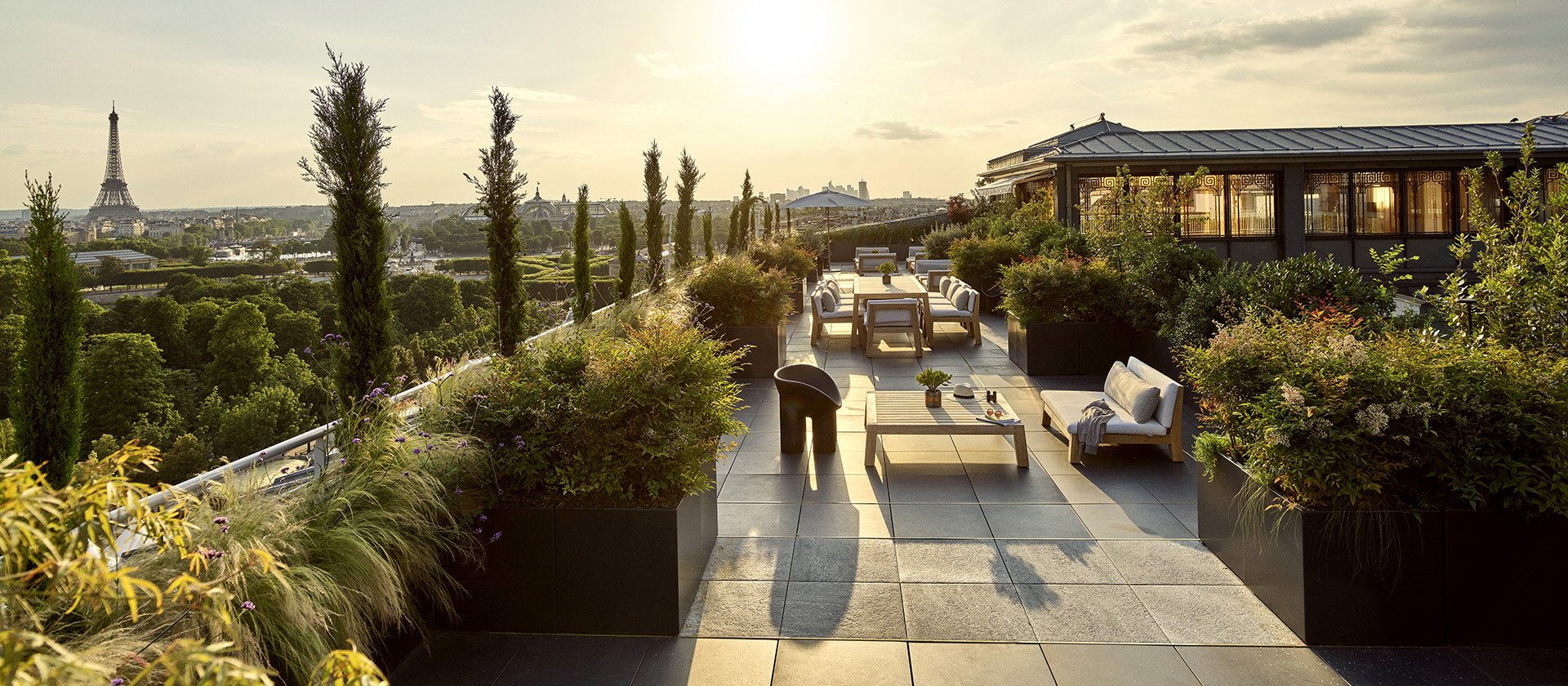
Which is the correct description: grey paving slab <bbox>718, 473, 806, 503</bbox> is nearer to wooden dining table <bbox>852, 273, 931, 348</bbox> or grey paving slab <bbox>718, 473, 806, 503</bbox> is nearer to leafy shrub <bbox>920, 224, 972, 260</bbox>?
wooden dining table <bbox>852, 273, 931, 348</bbox>

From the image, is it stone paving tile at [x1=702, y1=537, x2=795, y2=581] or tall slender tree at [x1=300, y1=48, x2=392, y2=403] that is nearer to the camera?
stone paving tile at [x1=702, y1=537, x2=795, y2=581]

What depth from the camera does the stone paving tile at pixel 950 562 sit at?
4.38 m

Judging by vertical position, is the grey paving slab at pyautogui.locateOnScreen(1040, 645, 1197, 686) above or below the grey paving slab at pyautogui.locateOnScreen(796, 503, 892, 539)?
below

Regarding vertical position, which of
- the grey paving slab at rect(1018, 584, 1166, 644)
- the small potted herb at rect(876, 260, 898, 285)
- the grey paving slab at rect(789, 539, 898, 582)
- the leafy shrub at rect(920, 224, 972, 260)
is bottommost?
the grey paving slab at rect(1018, 584, 1166, 644)

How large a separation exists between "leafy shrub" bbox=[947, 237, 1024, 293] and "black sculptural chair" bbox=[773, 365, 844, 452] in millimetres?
9527

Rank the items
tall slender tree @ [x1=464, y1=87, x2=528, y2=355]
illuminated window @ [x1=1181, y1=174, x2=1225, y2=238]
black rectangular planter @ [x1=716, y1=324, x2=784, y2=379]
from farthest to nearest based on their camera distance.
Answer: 1. illuminated window @ [x1=1181, y1=174, x2=1225, y2=238]
2. black rectangular planter @ [x1=716, y1=324, x2=784, y2=379]
3. tall slender tree @ [x1=464, y1=87, x2=528, y2=355]

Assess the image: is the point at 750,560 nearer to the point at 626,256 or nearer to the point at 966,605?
the point at 966,605

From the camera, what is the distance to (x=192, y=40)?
8641 millimetres

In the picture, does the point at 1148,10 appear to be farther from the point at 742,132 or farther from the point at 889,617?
the point at 742,132

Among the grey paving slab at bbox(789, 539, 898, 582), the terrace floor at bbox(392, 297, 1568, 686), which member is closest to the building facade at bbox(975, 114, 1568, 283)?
the terrace floor at bbox(392, 297, 1568, 686)

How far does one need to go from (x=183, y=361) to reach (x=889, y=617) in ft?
117

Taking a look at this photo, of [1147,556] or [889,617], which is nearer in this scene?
[889,617]

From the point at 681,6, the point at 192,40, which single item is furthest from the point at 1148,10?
the point at 192,40

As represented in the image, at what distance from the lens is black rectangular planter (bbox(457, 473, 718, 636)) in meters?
3.84
